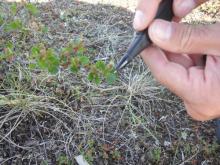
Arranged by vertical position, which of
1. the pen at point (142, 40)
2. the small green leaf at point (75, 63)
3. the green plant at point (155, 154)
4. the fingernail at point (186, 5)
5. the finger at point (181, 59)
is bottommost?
the green plant at point (155, 154)

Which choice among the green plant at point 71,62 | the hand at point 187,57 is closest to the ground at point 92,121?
the green plant at point 71,62

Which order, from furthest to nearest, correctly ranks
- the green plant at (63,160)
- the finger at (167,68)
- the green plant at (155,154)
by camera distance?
1. the green plant at (155,154)
2. the green plant at (63,160)
3. the finger at (167,68)

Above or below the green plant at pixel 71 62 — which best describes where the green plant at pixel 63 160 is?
below

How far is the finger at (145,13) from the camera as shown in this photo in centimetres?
132

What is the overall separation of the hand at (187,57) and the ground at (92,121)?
0.49m

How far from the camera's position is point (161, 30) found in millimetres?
1324

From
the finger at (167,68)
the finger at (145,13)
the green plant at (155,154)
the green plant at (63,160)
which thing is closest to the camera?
the finger at (145,13)

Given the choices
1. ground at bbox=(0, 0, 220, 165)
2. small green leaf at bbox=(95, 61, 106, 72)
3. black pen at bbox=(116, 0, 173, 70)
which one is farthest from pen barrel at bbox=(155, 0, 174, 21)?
ground at bbox=(0, 0, 220, 165)

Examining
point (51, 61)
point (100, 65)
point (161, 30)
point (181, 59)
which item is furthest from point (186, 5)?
point (51, 61)

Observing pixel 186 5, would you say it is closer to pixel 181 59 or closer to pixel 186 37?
pixel 186 37

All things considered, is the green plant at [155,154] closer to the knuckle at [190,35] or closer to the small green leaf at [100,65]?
the small green leaf at [100,65]

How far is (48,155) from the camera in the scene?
76.0 inches

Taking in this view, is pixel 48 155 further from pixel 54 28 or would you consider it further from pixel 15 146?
pixel 54 28

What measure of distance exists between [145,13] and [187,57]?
0.35 metres
